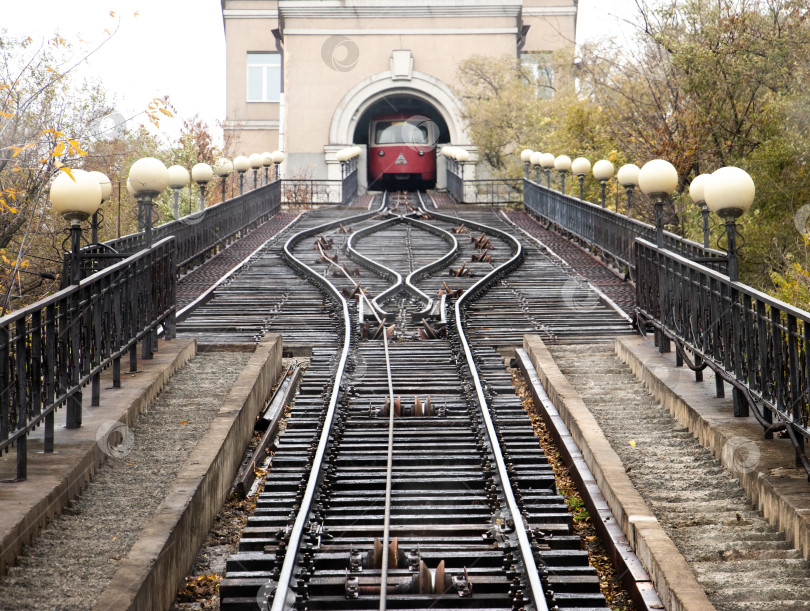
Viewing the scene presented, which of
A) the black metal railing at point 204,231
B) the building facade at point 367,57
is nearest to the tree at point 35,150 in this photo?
the black metal railing at point 204,231

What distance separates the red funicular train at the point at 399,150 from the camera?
42.8m

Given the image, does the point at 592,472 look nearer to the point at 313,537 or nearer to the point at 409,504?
the point at 409,504

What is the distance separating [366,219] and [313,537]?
22.7 m

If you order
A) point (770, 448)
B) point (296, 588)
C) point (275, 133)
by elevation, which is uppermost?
point (275, 133)

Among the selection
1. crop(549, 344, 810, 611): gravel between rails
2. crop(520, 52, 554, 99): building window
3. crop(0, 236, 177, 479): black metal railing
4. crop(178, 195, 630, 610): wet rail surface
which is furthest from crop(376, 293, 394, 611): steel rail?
crop(520, 52, 554, 99): building window

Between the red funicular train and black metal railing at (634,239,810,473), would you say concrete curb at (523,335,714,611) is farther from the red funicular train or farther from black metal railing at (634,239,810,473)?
the red funicular train

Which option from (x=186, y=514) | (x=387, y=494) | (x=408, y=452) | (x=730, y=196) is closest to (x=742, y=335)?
(x=730, y=196)

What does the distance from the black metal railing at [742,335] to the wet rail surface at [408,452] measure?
1.67 metres

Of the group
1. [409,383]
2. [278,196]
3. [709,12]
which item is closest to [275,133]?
[278,196]

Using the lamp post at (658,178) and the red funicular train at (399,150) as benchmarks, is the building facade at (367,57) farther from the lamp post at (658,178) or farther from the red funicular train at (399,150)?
the lamp post at (658,178)

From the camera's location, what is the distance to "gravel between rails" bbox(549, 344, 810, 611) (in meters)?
5.34

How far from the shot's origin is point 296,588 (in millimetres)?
5449

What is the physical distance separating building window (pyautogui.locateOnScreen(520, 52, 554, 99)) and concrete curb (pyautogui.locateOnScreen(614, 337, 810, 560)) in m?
33.7

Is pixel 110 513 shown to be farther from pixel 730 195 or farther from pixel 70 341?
pixel 730 195
